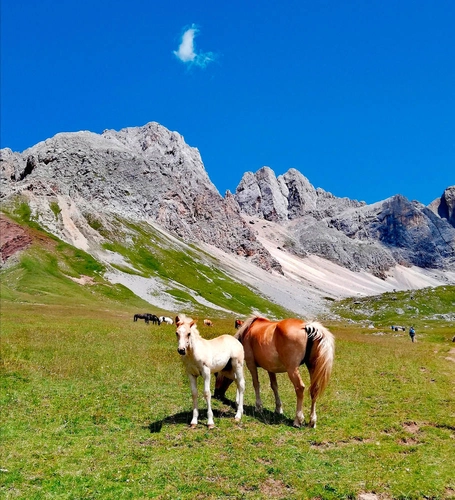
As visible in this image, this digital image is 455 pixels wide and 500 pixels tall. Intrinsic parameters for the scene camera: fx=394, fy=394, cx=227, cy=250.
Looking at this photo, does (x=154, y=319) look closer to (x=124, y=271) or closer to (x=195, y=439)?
(x=195, y=439)

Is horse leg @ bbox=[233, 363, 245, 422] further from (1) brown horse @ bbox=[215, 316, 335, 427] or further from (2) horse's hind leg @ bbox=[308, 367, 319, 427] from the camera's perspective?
(2) horse's hind leg @ bbox=[308, 367, 319, 427]

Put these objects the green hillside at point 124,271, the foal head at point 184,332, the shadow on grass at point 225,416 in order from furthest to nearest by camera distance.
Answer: the green hillside at point 124,271 < the shadow on grass at point 225,416 < the foal head at point 184,332

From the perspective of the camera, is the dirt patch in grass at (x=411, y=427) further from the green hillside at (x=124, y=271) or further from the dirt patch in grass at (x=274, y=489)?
the green hillside at (x=124, y=271)

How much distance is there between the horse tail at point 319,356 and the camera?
15.3 metres

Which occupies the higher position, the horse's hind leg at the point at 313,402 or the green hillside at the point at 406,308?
the green hillside at the point at 406,308

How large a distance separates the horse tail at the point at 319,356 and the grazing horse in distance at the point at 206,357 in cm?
292

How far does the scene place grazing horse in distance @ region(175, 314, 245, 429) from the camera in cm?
1430

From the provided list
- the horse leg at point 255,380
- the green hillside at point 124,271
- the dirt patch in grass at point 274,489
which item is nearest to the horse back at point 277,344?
the horse leg at point 255,380

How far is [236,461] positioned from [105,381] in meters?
11.1

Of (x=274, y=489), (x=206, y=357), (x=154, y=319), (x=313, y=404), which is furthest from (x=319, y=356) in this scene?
(x=154, y=319)

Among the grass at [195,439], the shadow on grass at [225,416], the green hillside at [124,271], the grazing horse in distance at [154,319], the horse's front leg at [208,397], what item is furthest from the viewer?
the green hillside at [124,271]

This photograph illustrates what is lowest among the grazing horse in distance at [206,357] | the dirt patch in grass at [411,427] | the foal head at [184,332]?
the dirt patch in grass at [411,427]

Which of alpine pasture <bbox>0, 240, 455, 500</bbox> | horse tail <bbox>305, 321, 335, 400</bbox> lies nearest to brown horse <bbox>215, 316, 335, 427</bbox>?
horse tail <bbox>305, 321, 335, 400</bbox>

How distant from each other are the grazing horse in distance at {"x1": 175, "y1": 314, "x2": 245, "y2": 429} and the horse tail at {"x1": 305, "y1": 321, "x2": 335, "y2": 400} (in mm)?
2915
